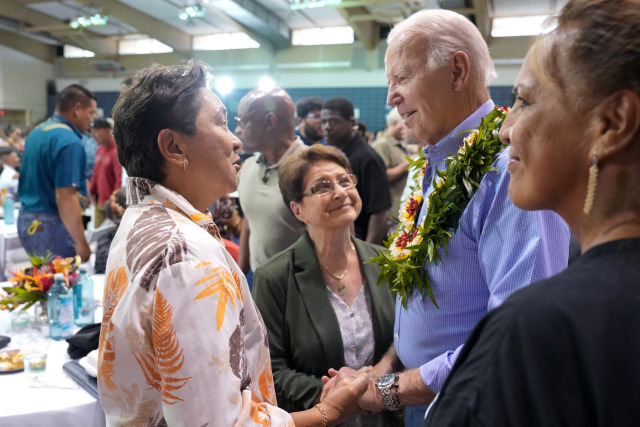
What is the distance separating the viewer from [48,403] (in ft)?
6.06

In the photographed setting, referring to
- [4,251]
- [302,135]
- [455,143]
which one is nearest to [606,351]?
[455,143]

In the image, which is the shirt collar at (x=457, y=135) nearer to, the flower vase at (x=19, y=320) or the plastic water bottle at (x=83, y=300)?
the plastic water bottle at (x=83, y=300)

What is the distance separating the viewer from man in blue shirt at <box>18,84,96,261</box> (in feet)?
13.1

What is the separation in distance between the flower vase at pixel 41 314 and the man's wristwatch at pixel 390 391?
1.90 m

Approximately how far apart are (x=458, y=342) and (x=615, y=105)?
96cm

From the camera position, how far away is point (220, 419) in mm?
1045

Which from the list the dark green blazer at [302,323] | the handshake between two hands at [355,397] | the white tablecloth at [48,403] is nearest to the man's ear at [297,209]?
the dark green blazer at [302,323]

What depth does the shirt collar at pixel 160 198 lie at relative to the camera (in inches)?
49.1

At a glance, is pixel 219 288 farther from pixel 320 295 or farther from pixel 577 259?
pixel 320 295

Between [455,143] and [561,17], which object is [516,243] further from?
[561,17]

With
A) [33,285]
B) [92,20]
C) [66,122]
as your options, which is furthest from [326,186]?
[92,20]

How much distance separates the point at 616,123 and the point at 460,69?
939mm

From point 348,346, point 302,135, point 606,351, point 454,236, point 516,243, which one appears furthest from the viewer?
point 302,135

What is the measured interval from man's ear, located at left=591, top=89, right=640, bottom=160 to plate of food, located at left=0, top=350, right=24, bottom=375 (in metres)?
2.22
